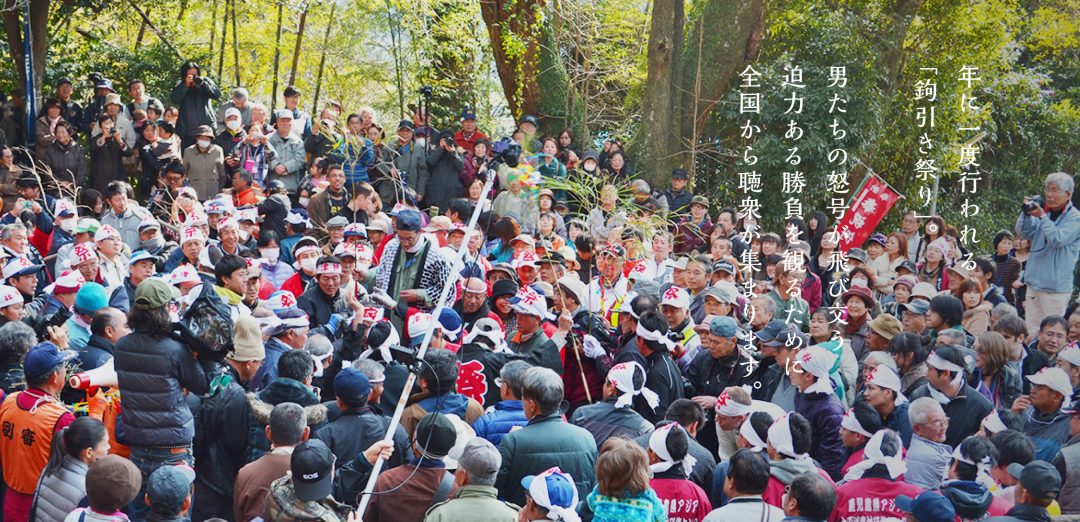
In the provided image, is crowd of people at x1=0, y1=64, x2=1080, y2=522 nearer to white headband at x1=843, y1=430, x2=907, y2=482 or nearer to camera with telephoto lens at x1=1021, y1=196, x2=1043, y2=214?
white headband at x1=843, y1=430, x2=907, y2=482

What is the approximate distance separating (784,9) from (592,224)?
24.9ft

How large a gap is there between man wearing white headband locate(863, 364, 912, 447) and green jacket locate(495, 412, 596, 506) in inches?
74.3

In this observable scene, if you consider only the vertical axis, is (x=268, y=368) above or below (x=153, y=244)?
below

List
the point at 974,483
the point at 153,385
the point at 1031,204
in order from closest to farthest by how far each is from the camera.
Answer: the point at 974,483
the point at 153,385
the point at 1031,204

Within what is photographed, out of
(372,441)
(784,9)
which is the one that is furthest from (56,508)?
(784,9)

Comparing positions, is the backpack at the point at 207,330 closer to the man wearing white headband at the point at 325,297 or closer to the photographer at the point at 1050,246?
the man wearing white headband at the point at 325,297

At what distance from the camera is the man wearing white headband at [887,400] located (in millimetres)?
5156

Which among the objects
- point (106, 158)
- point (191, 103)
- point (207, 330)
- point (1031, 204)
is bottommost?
point (207, 330)

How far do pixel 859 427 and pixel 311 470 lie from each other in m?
2.98

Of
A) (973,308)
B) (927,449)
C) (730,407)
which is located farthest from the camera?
(973,308)

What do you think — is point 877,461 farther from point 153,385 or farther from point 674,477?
point 153,385

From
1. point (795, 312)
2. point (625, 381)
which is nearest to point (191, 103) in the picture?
point (795, 312)

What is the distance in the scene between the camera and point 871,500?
4.22 meters

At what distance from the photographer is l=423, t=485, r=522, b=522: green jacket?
11.8ft
